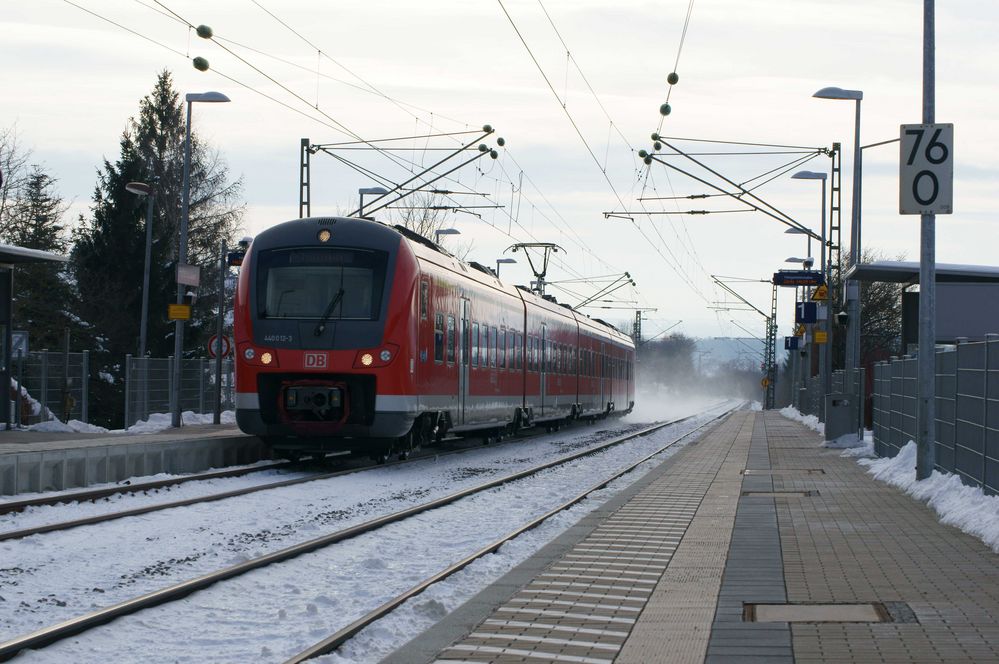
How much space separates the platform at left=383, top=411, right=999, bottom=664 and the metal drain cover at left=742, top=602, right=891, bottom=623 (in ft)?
0.06

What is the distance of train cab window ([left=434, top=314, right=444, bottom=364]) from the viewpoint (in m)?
20.4

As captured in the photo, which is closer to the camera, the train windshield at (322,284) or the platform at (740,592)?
the platform at (740,592)

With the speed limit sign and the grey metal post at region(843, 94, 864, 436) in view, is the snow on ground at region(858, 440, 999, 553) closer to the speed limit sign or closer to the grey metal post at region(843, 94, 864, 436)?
the speed limit sign

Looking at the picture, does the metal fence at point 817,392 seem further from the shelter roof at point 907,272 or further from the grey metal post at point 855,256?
the shelter roof at point 907,272

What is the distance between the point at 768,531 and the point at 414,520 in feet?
11.6

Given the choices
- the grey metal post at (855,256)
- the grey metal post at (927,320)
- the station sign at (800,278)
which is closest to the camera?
the grey metal post at (927,320)

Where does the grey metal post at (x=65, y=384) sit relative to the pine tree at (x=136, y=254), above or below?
below

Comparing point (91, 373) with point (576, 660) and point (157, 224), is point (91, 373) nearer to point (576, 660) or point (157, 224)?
point (157, 224)

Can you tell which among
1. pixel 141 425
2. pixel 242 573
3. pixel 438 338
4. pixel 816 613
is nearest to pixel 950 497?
pixel 816 613

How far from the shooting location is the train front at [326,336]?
18.3 meters

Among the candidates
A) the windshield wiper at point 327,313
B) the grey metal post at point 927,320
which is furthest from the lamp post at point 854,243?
the windshield wiper at point 327,313

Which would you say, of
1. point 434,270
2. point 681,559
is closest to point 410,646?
point 681,559

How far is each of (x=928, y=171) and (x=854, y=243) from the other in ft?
51.7

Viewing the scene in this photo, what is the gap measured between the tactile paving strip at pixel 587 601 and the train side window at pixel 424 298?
6444 millimetres
